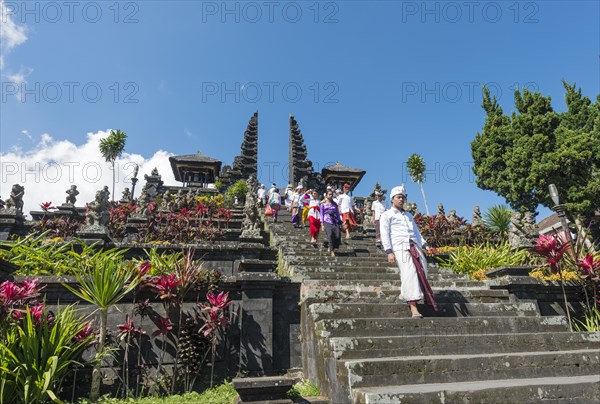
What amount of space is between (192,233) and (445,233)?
929 centimetres

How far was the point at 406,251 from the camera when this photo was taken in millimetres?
4891

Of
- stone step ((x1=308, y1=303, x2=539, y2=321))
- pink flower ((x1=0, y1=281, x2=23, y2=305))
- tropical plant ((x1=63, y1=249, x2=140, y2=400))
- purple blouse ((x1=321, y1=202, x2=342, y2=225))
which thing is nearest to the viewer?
pink flower ((x1=0, y1=281, x2=23, y2=305))

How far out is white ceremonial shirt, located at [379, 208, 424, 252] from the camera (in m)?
4.99

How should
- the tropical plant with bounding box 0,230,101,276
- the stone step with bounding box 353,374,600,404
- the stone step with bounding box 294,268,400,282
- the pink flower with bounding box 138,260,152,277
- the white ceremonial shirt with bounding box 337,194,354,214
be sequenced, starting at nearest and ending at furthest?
the stone step with bounding box 353,374,600,404, the pink flower with bounding box 138,260,152,277, the tropical plant with bounding box 0,230,101,276, the stone step with bounding box 294,268,400,282, the white ceremonial shirt with bounding box 337,194,354,214

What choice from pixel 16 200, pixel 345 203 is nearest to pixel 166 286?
pixel 345 203

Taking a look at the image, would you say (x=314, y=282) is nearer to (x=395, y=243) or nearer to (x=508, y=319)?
(x=395, y=243)

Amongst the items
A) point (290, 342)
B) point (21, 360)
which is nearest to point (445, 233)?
point (290, 342)

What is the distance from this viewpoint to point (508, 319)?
470cm

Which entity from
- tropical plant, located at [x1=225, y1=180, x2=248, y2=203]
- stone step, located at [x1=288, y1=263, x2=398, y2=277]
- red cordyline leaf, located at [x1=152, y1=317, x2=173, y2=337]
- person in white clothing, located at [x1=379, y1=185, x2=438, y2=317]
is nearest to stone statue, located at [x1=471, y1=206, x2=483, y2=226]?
stone step, located at [x1=288, y1=263, x2=398, y2=277]

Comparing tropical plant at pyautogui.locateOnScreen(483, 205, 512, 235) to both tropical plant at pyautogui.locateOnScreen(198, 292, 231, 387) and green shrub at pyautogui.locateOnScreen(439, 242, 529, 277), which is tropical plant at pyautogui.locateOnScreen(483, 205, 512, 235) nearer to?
green shrub at pyautogui.locateOnScreen(439, 242, 529, 277)

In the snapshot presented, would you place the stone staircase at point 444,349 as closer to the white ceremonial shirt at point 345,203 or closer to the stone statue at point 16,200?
the white ceremonial shirt at point 345,203

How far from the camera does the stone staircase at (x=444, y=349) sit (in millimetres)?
3076

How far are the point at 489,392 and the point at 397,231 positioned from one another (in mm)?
2447

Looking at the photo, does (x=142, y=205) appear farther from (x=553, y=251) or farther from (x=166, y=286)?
(x=553, y=251)
